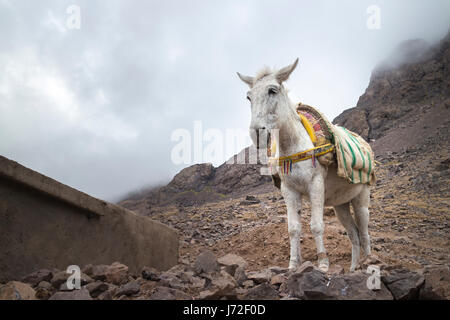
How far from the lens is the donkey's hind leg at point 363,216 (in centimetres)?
526

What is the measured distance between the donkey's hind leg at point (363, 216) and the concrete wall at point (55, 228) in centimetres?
377

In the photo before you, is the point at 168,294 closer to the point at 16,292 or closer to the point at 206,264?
the point at 206,264

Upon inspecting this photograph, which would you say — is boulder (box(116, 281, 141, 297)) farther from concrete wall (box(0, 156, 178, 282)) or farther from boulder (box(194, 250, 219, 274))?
concrete wall (box(0, 156, 178, 282))

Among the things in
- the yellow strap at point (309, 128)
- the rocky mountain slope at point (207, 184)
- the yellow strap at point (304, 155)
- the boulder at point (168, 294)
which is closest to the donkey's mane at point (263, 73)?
the yellow strap at point (309, 128)

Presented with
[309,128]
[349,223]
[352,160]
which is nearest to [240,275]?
[309,128]

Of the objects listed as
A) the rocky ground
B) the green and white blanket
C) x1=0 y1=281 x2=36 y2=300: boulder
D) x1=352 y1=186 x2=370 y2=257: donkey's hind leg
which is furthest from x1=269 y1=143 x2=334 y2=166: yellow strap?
x1=0 y1=281 x2=36 y2=300: boulder

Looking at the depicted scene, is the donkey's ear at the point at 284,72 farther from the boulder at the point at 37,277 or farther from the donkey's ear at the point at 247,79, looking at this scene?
the boulder at the point at 37,277

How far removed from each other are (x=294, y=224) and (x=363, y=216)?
2012mm

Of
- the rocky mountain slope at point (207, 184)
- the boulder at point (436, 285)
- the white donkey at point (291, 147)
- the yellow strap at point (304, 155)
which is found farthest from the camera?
the rocky mountain slope at point (207, 184)

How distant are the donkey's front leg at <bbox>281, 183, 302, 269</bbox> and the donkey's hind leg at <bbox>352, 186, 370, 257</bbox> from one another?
5.77 feet

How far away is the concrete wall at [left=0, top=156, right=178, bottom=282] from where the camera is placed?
3.02m
